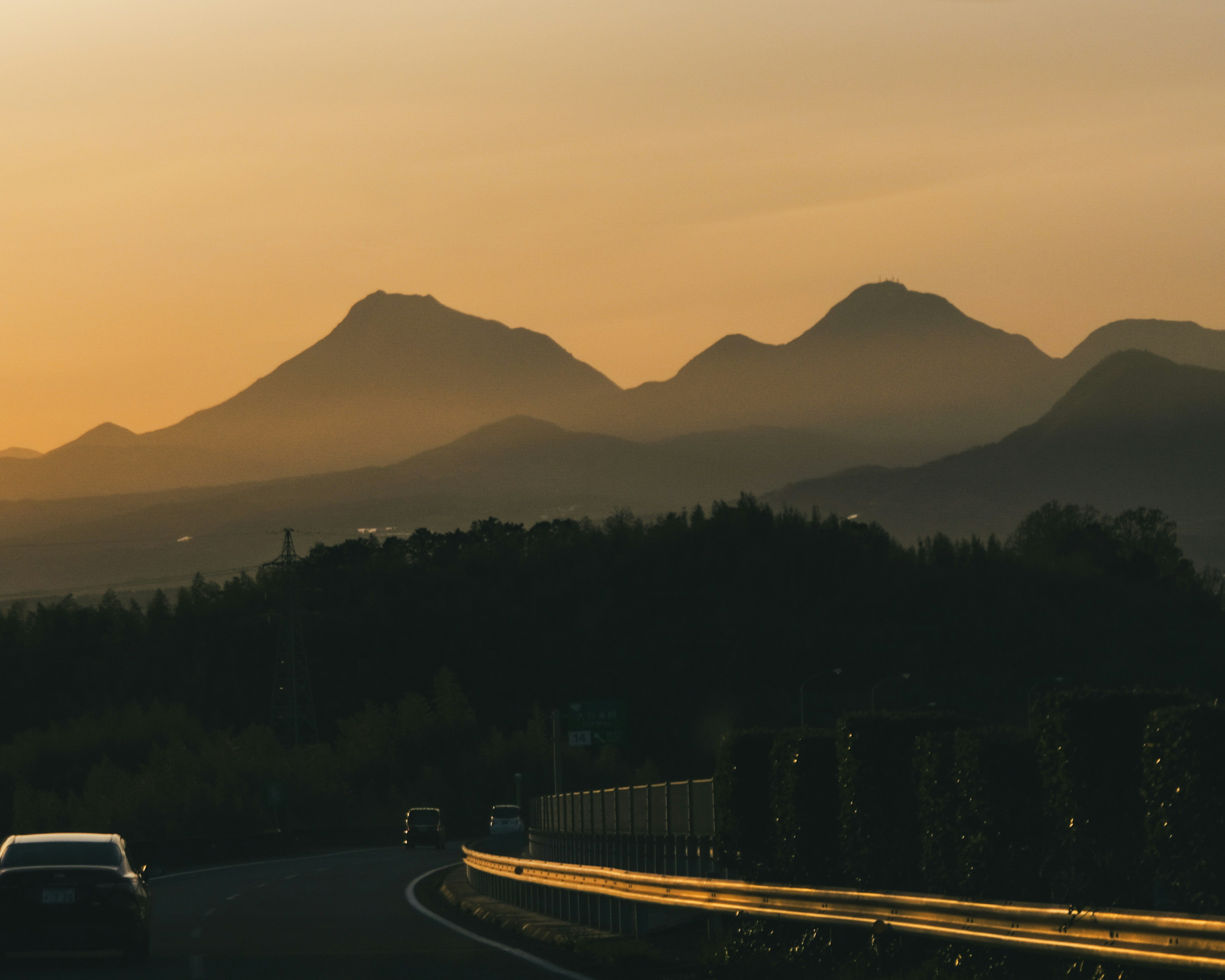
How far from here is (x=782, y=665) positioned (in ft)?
555

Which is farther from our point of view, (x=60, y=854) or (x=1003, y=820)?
(x=60, y=854)

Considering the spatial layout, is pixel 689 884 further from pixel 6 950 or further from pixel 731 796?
pixel 6 950

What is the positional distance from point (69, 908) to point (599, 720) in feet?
167

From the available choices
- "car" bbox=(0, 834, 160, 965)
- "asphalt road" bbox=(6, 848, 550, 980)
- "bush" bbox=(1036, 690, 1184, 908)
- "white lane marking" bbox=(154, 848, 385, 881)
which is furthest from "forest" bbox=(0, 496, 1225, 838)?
"bush" bbox=(1036, 690, 1184, 908)

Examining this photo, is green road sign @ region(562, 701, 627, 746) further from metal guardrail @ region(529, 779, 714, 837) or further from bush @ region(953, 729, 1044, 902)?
bush @ region(953, 729, 1044, 902)

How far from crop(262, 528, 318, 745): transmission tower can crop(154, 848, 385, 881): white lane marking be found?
26.7m

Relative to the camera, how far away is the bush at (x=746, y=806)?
2081 centimetres

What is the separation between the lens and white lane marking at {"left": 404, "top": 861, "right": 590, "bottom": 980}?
19641mm

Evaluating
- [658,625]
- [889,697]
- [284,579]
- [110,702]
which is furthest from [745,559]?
[284,579]

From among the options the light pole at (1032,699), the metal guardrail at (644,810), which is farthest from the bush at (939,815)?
the metal guardrail at (644,810)

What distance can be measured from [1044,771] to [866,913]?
5.69ft

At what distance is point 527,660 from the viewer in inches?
6604

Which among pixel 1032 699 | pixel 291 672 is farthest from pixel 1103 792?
pixel 291 672

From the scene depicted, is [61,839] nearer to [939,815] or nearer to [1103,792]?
[939,815]
